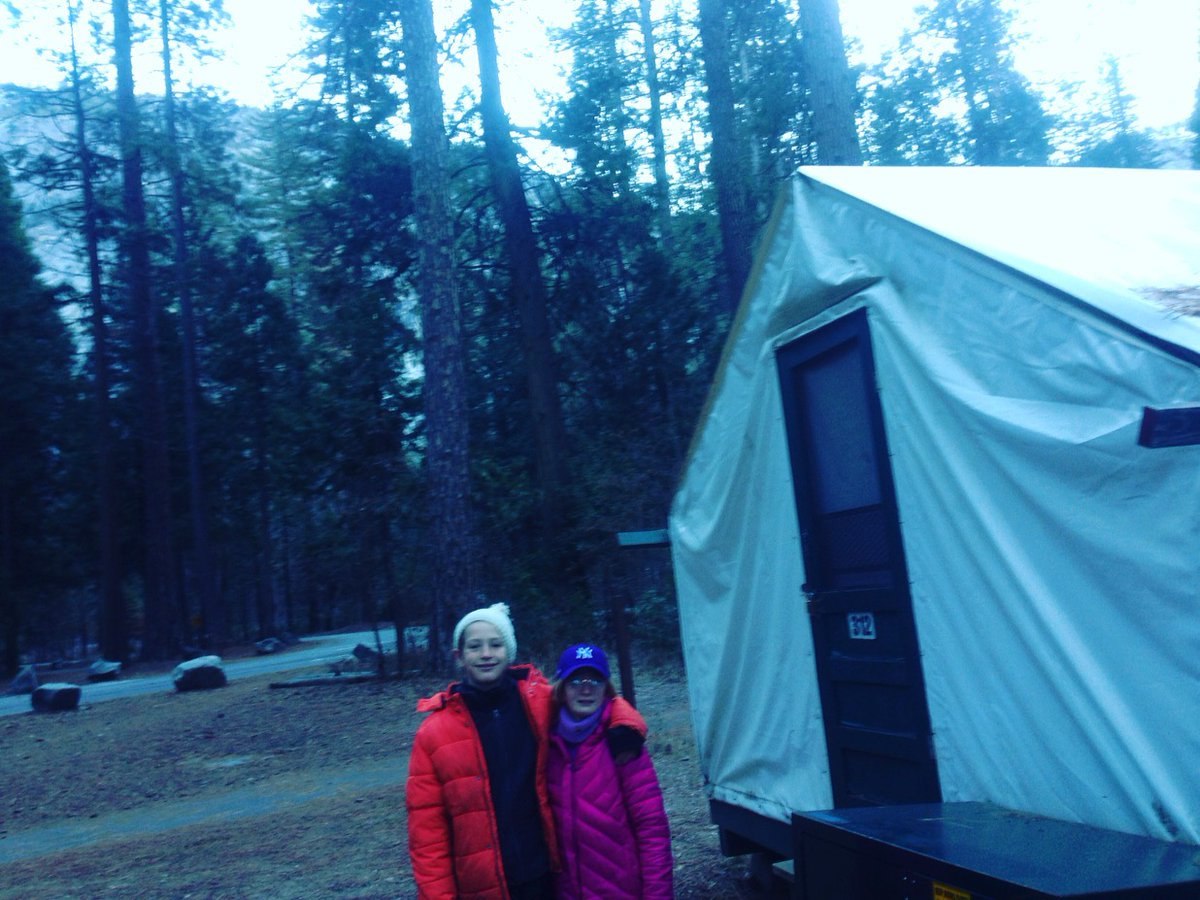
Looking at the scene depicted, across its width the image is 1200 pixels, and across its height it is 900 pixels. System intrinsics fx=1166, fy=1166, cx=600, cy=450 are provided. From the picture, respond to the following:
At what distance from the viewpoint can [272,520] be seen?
4141cm

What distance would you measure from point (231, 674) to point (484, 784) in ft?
68.8

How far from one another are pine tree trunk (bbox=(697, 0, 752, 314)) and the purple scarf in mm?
13895

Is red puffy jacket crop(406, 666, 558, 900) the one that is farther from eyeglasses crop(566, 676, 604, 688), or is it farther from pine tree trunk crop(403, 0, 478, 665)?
pine tree trunk crop(403, 0, 478, 665)

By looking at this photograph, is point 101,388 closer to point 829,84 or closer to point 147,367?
point 147,367

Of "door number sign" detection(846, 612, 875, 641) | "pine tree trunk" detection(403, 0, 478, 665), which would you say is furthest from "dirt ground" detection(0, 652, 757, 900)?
"door number sign" detection(846, 612, 875, 641)

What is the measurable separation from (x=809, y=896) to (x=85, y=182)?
2995 centimetres

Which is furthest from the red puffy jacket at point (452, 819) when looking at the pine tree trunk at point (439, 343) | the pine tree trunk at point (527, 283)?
the pine tree trunk at point (527, 283)

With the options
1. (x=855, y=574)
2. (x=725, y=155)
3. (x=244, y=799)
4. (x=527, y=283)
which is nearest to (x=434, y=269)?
(x=527, y=283)

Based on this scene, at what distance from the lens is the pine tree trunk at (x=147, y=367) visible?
2736 centimetres

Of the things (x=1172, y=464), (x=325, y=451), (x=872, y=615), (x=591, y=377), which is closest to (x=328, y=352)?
(x=325, y=451)

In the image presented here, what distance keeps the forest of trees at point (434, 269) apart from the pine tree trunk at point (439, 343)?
0.04m

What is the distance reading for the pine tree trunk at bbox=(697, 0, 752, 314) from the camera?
17.4m

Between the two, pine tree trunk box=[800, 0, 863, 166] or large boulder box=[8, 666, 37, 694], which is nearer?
pine tree trunk box=[800, 0, 863, 166]

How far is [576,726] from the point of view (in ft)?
12.1
